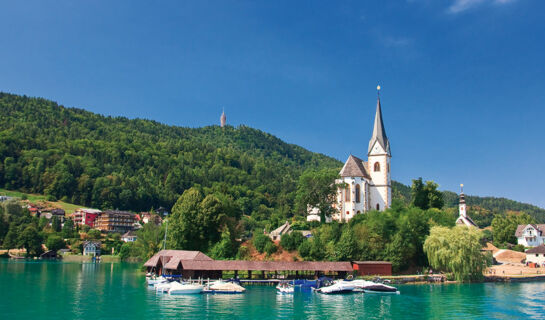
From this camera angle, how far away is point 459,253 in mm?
57562

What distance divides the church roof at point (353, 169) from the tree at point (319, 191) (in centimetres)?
383

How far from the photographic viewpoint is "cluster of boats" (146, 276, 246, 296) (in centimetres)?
4778

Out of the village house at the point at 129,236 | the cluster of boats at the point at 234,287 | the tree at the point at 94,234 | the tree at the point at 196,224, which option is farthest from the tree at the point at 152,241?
the village house at the point at 129,236

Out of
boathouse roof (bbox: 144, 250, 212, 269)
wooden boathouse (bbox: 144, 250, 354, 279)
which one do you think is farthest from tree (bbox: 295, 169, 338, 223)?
boathouse roof (bbox: 144, 250, 212, 269)

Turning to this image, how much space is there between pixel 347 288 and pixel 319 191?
78.3 ft

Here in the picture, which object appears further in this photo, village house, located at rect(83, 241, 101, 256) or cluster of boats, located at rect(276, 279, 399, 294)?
village house, located at rect(83, 241, 101, 256)

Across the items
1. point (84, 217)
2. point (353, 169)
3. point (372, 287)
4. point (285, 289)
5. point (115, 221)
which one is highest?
point (353, 169)

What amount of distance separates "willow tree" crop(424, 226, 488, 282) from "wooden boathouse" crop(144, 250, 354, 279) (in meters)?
11.3

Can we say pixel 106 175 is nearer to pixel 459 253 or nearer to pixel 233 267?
pixel 233 267

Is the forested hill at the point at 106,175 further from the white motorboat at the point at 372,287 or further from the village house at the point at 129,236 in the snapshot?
the white motorboat at the point at 372,287

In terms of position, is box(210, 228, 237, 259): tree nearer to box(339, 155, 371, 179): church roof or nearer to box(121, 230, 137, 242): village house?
box(339, 155, 371, 179): church roof

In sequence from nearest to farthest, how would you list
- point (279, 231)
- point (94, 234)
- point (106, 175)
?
point (279, 231), point (94, 234), point (106, 175)


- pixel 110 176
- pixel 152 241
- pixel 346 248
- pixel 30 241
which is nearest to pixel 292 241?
pixel 346 248

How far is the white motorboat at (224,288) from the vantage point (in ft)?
159
